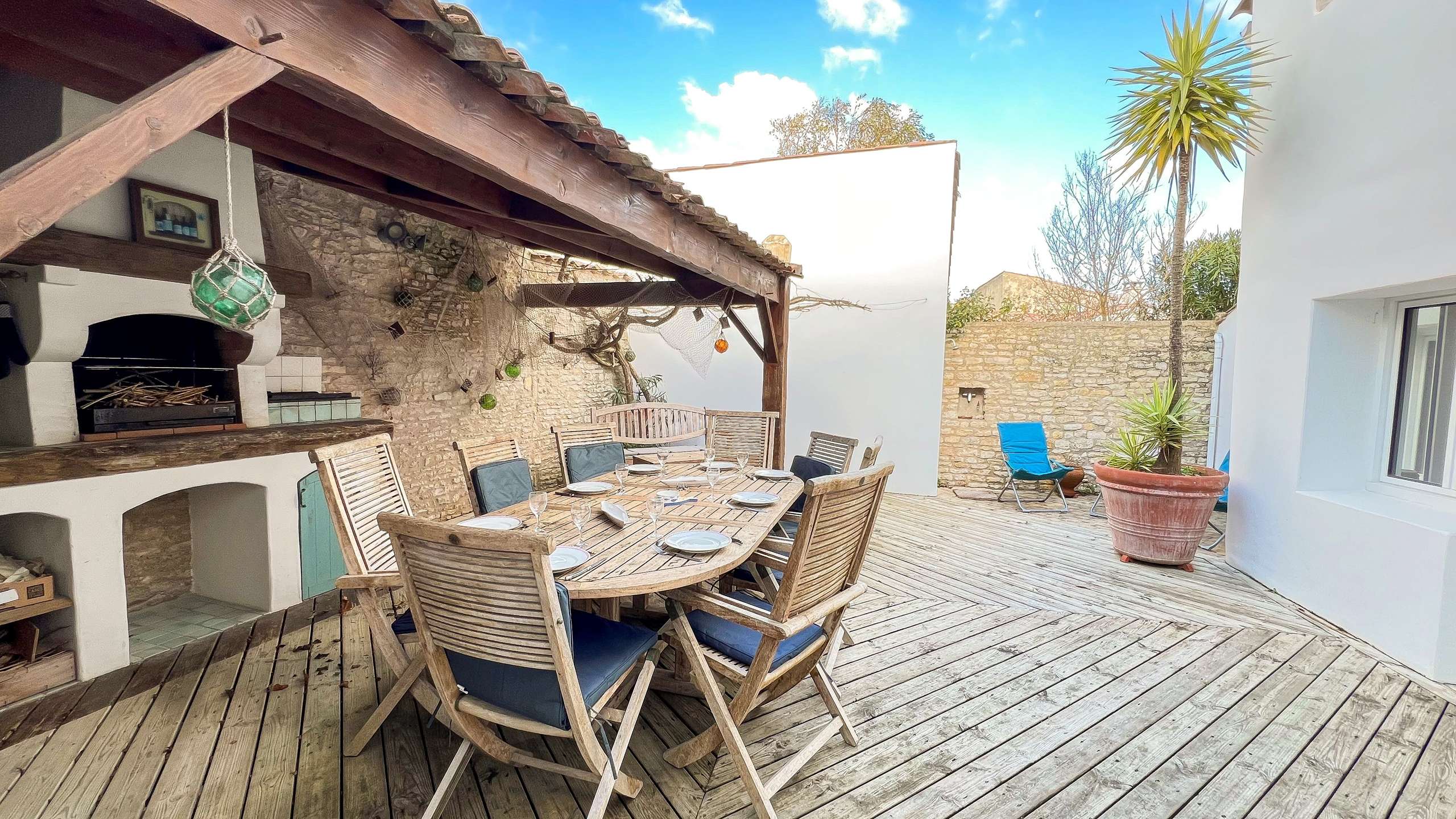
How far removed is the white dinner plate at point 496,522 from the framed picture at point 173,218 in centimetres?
182

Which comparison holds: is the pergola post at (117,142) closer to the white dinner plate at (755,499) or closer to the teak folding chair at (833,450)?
the white dinner plate at (755,499)

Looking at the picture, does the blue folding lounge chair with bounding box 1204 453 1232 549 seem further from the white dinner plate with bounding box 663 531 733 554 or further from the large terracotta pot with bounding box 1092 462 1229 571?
the white dinner plate with bounding box 663 531 733 554

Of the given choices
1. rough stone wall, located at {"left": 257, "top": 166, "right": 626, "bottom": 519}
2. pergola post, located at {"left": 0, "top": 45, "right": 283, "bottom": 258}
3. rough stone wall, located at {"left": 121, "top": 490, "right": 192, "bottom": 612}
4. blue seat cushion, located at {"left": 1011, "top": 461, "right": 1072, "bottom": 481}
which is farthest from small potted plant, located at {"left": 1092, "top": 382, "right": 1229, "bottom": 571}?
rough stone wall, located at {"left": 121, "top": 490, "right": 192, "bottom": 612}

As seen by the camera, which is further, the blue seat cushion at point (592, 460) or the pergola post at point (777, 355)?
the pergola post at point (777, 355)

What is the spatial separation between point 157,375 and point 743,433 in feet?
11.3

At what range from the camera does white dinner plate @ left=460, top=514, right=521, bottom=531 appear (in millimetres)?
2191

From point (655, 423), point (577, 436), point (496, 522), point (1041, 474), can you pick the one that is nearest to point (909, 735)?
point (496, 522)

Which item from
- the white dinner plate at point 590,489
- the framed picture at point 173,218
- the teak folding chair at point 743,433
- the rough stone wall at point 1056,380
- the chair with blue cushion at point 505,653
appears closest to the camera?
the chair with blue cushion at point 505,653

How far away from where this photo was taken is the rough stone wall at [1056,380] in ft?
20.2

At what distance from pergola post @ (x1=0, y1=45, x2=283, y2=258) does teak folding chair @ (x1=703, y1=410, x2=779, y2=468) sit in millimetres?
3595

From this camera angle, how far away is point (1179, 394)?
4172 millimetres

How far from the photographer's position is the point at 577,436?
150 inches

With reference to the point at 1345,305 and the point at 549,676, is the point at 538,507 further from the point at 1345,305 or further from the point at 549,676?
the point at 1345,305

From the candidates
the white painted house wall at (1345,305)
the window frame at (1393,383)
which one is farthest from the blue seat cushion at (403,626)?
the window frame at (1393,383)
